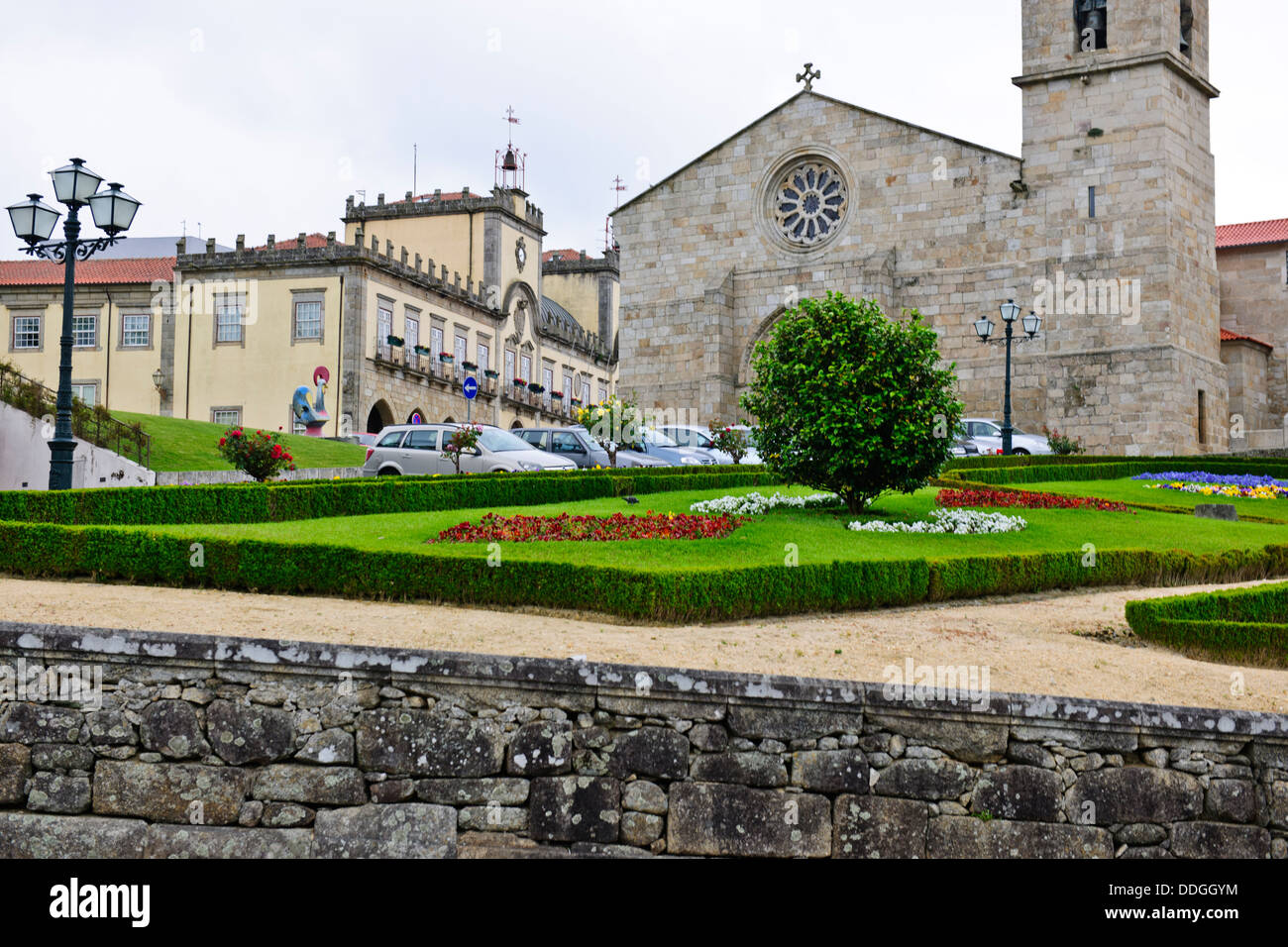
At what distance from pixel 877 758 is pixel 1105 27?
108 feet

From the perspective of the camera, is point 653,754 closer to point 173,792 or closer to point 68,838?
point 173,792

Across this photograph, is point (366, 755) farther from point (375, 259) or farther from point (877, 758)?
point (375, 259)

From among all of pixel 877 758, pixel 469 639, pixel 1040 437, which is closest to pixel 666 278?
→ pixel 1040 437

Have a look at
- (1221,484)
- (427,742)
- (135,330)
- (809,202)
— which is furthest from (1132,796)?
(135,330)

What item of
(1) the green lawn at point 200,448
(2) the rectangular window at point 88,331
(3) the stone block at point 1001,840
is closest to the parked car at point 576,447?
(1) the green lawn at point 200,448

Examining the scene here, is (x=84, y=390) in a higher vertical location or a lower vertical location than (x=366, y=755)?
higher

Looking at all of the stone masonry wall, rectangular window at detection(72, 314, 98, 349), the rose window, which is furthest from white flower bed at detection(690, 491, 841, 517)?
rectangular window at detection(72, 314, 98, 349)

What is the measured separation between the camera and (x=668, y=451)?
28.2 metres

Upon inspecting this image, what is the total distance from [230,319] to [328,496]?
29.7 metres

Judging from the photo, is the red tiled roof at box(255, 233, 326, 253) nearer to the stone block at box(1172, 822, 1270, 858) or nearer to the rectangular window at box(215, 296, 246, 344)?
the rectangular window at box(215, 296, 246, 344)

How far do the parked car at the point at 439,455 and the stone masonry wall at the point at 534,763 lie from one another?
1639 cm

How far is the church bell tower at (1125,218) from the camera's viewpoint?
32625 mm

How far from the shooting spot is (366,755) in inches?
249
